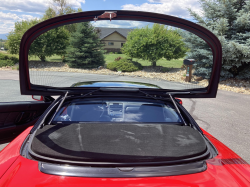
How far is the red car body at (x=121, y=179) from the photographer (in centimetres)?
119

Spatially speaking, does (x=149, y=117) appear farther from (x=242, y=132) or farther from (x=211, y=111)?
(x=211, y=111)

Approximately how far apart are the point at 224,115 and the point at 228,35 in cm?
707

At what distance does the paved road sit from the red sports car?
63 cm

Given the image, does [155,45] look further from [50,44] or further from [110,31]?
[50,44]

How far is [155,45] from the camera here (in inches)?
122

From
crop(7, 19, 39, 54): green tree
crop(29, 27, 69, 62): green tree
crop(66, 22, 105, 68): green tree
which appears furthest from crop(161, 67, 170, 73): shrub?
crop(7, 19, 39, 54): green tree

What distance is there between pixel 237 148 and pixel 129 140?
128 inches

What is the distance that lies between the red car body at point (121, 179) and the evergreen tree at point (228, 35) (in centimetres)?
912

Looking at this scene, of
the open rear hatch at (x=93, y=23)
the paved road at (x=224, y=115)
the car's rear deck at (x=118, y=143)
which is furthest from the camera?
the paved road at (x=224, y=115)

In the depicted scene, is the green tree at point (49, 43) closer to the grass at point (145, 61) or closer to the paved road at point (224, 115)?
the grass at point (145, 61)

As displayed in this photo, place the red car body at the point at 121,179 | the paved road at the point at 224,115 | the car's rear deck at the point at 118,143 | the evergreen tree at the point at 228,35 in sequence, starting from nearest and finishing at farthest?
the red car body at the point at 121,179, the car's rear deck at the point at 118,143, the paved road at the point at 224,115, the evergreen tree at the point at 228,35

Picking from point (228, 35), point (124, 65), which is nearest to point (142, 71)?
point (124, 65)

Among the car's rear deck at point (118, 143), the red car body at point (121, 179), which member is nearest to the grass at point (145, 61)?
the car's rear deck at point (118, 143)

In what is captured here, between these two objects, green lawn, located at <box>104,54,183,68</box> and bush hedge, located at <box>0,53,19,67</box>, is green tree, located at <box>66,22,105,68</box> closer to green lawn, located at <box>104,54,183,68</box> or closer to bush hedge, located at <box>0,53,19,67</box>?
green lawn, located at <box>104,54,183,68</box>
